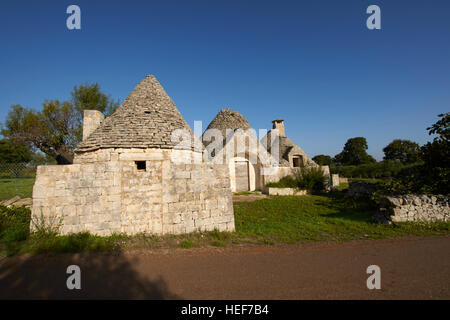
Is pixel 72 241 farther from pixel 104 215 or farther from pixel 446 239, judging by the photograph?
pixel 446 239

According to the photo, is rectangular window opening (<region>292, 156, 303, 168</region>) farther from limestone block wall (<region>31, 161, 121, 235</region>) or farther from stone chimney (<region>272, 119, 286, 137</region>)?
limestone block wall (<region>31, 161, 121, 235</region>)

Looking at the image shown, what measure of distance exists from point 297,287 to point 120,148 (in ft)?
25.2

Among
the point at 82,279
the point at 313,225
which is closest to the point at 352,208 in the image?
the point at 313,225

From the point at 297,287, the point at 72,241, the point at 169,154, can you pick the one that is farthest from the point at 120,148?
the point at 297,287

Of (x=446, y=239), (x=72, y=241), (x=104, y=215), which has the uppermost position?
(x=104, y=215)

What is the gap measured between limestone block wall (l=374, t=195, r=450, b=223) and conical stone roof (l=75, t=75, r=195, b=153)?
326 inches

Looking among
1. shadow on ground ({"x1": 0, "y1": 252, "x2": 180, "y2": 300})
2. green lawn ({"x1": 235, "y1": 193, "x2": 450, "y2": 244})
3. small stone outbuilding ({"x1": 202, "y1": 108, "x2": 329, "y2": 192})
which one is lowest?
green lawn ({"x1": 235, "y1": 193, "x2": 450, "y2": 244})

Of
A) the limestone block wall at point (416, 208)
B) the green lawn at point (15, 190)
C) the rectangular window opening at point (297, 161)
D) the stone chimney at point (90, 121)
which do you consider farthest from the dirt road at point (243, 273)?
the rectangular window opening at point (297, 161)

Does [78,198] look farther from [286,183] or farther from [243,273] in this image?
[286,183]

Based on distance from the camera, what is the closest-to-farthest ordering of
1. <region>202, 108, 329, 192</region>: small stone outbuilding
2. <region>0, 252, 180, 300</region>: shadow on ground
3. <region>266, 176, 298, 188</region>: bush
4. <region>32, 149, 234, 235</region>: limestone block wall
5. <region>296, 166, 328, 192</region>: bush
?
<region>0, 252, 180, 300</region>: shadow on ground < <region>32, 149, 234, 235</region>: limestone block wall < <region>266, 176, 298, 188</region>: bush < <region>202, 108, 329, 192</region>: small stone outbuilding < <region>296, 166, 328, 192</region>: bush

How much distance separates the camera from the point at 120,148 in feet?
26.1

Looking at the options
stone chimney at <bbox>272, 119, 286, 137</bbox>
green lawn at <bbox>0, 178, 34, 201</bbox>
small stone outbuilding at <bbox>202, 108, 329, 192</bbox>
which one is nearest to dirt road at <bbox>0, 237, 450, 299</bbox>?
green lawn at <bbox>0, 178, 34, 201</bbox>

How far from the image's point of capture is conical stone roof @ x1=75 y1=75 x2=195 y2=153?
8.04 meters

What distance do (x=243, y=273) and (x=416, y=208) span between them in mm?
7388
